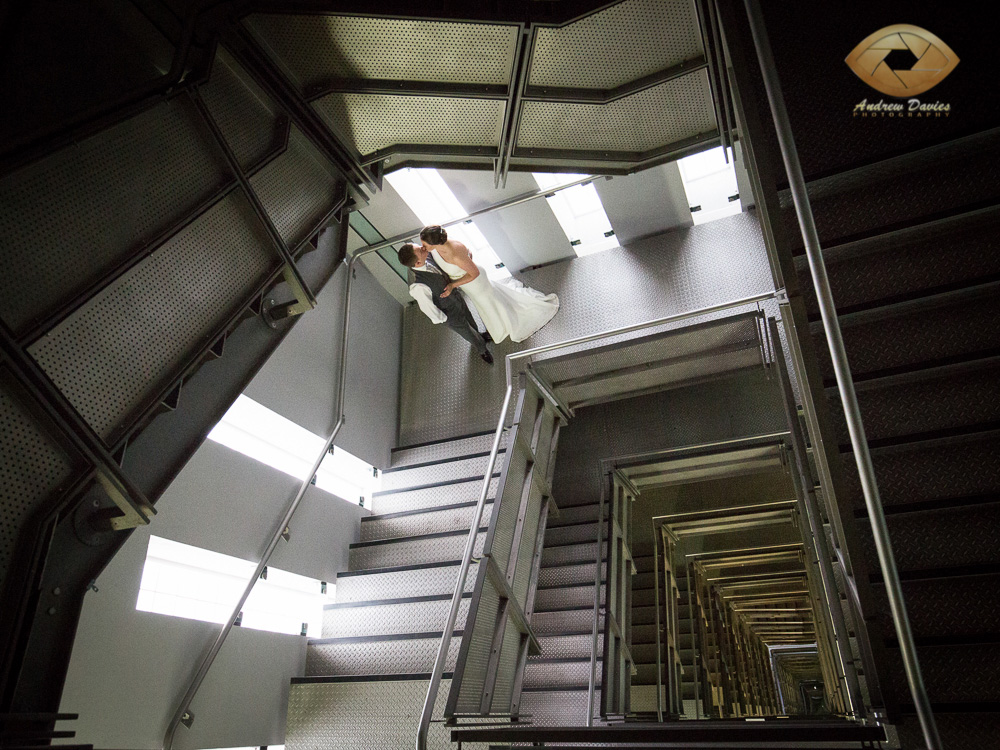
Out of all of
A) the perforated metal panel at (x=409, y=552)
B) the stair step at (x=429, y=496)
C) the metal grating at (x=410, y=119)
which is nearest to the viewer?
the metal grating at (x=410, y=119)

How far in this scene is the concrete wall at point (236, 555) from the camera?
10.2 ft

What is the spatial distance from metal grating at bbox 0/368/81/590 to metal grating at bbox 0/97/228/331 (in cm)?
27

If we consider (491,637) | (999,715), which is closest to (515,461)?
(491,637)

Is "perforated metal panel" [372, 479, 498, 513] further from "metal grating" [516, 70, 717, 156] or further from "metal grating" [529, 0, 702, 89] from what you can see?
"metal grating" [529, 0, 702, 89]

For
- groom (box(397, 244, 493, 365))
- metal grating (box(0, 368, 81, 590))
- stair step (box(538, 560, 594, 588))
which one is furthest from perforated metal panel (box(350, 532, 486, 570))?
metal grating (box(0, 368, 81, 590))

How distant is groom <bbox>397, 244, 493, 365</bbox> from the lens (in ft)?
17.5

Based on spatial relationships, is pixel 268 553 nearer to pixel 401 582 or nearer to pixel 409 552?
pixel 401 582

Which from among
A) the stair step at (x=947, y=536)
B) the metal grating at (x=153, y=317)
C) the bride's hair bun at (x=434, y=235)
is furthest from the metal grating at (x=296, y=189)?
the stair step at (x=947, y=536)

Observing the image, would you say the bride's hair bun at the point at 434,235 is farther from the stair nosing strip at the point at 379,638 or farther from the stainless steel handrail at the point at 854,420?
the stainless steel handrail at the point at 854,420

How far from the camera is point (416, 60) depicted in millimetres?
3492

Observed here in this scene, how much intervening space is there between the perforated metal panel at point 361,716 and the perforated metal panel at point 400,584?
2.40 feet

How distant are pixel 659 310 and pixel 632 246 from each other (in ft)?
2.58

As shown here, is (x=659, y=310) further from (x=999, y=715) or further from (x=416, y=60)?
(x=999, y=715)

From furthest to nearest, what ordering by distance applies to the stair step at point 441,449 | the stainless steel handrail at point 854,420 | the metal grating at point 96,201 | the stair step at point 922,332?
the stair step at point 441,449, the metal grating at point 96,201, the stair step at point 922,332, the stainless steel handrail at point 854,420
